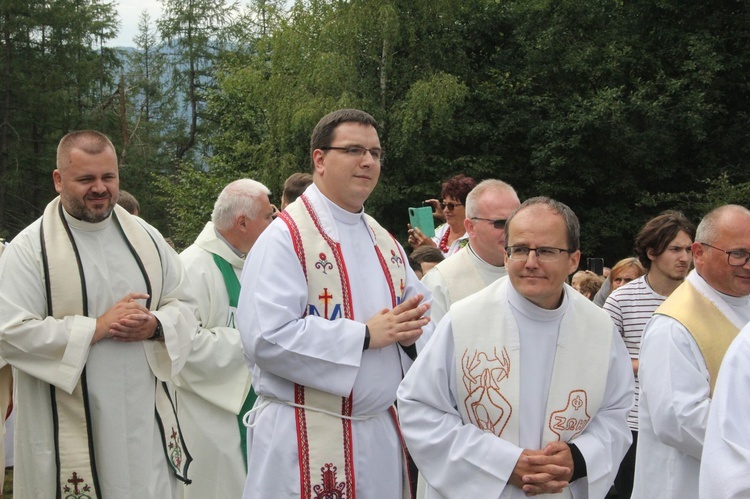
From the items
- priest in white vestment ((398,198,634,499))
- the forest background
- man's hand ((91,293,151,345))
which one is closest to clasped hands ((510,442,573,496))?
priest in white vestment ((398,198,634,499))

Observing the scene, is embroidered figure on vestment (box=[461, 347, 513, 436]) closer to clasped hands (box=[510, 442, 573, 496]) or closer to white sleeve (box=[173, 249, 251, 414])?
clasped hands (box=[510, 442, 573, 496])

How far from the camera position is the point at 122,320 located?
4.78m

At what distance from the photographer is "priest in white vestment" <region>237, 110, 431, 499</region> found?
13.4 feet

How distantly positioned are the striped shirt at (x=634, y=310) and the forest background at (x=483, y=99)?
1565 centimetres

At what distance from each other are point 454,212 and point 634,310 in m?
1.54

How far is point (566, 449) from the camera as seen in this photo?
11.2 ft

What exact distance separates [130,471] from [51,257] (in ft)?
3.90

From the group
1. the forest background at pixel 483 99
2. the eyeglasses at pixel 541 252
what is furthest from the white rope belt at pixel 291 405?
the forest background at pixel 483 99

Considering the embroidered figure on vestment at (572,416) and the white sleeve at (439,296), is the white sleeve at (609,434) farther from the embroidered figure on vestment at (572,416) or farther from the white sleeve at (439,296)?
the white sleeve at (439,296)

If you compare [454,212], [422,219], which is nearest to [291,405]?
[454,212]

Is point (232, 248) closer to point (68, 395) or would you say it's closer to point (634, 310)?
point (68, 395)

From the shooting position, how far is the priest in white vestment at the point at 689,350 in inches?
162

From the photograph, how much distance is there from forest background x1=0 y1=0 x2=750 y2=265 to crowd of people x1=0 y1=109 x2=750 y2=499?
17.6 meters

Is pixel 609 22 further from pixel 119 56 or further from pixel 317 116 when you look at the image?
pixel 119 56
